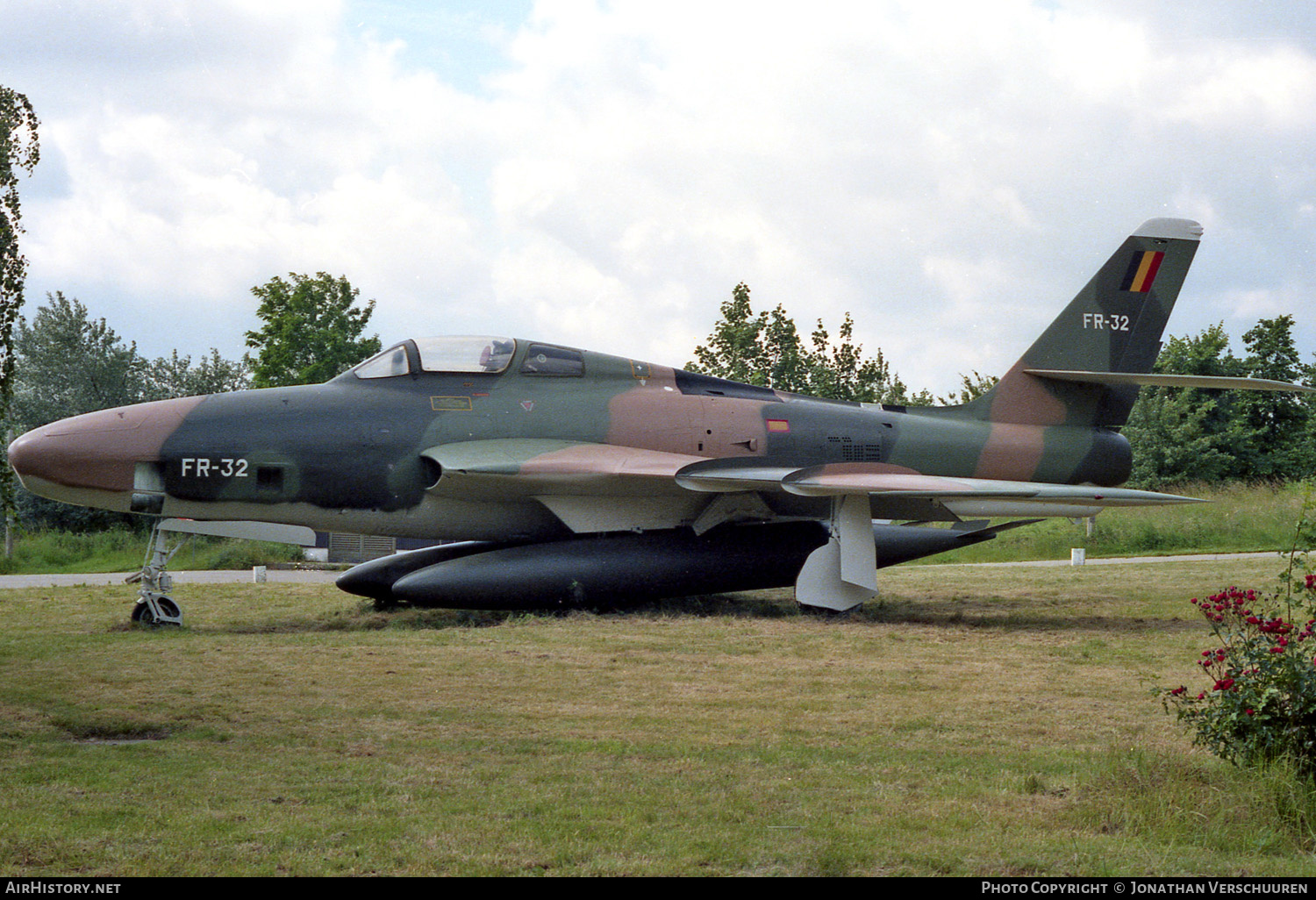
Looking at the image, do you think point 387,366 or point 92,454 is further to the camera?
point 387,366

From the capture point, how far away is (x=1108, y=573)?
19219 mm

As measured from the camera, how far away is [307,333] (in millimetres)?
41062

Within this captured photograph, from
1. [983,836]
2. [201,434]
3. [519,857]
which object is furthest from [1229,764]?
[201,434]

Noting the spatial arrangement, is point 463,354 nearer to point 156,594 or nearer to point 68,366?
point 156,594

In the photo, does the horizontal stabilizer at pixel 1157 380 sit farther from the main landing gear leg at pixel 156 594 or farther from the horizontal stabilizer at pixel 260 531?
the main landing gear leg at pixel 156 594

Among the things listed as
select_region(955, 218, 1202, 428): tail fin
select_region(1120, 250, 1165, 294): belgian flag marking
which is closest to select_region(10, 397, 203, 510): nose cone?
select_region(955, 218, 1202, 428): tail fin

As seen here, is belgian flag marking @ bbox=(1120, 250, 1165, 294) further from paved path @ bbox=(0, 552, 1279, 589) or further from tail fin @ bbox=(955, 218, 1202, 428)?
paved path @ bbox=(0, 552, 1279, 589)

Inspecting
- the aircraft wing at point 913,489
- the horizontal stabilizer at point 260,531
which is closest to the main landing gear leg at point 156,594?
Result: the horizontal stabilizer at point 260,531

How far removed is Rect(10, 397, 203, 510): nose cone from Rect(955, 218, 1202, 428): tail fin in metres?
10.1

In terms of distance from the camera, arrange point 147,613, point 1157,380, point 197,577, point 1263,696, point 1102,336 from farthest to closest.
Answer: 1. point 197,577
2. point 1102,336
3. point 1157,380
4. point 147,613
5. point 1263,696

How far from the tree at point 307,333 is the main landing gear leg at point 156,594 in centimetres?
2681

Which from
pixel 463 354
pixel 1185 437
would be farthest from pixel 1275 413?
pixel 463 354

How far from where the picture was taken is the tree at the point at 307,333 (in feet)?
132

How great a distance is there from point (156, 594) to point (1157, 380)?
39.5 feet
